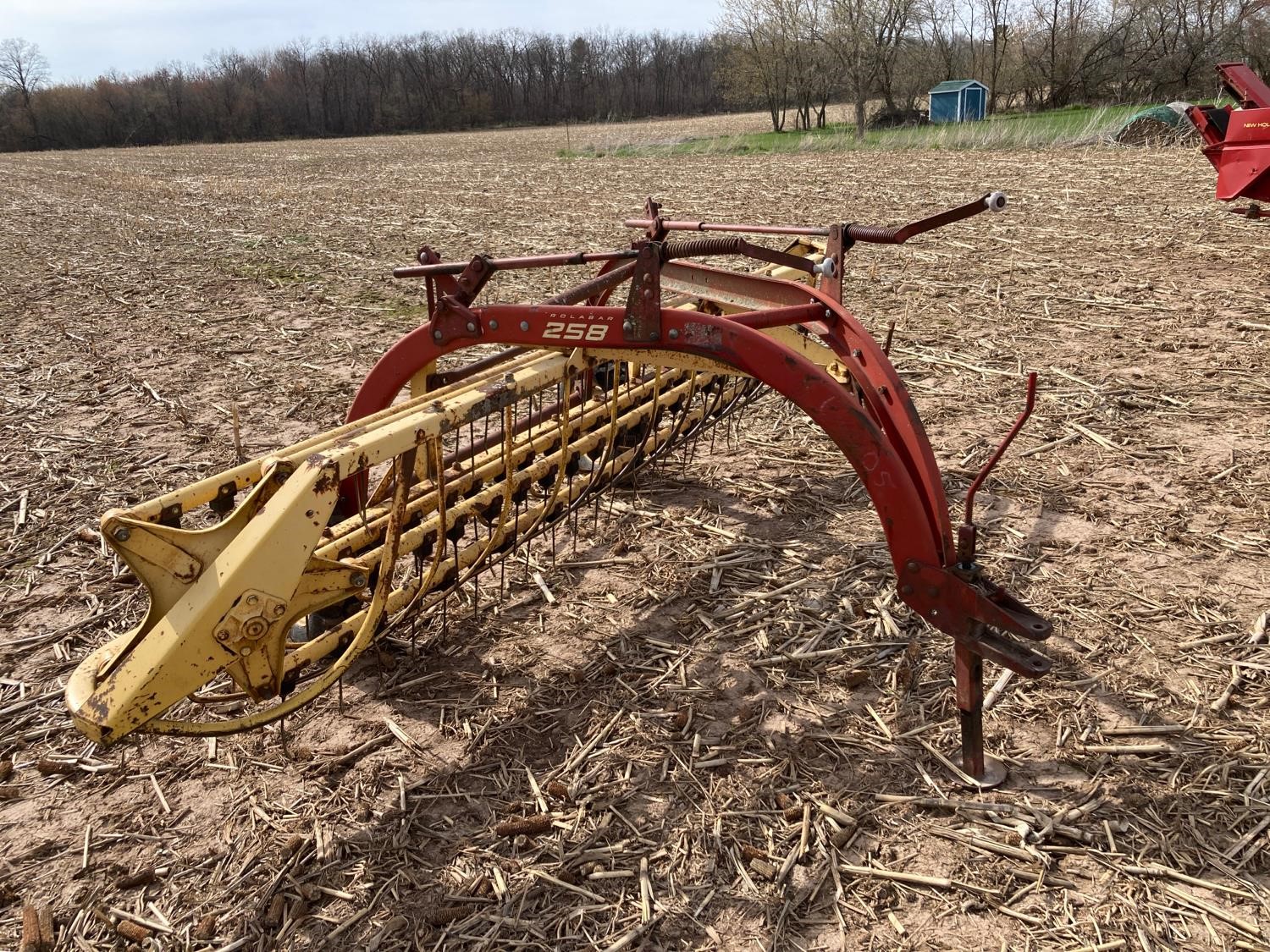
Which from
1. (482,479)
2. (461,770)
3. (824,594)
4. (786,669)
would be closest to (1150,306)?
(824,594)

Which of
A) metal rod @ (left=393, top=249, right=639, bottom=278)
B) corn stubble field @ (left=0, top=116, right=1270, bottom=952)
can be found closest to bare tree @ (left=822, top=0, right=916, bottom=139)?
corn stubble field @ (left=0, top=116, right=1270, bottom=952)

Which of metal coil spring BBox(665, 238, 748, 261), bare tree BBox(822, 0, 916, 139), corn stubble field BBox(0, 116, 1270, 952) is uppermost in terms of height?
bare tree BBox(822, 0, 916, 139)

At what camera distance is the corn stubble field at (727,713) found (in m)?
2.22

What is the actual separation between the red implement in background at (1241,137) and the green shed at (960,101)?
26818 mm

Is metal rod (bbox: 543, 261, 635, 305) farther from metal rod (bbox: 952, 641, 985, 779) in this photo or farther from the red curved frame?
A: metal rod (bbox: 952, 641, 985, 779)

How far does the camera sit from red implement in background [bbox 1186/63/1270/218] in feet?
23.6

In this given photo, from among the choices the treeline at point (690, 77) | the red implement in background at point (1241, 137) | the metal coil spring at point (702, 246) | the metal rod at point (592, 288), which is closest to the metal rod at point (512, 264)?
the metal coil spring at point (702, 246)

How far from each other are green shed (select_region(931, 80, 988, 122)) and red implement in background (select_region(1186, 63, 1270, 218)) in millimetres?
26818

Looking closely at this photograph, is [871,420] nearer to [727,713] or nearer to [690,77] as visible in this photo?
[727,713]

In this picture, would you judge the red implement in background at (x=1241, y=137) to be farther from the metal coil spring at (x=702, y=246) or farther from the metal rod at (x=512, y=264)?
the metal rod at (x=512, y=264)

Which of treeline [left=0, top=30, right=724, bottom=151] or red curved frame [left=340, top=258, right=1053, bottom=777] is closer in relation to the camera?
red curved frame [left=340, top=258, right=1053, bottom=777]

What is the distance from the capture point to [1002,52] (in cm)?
3681

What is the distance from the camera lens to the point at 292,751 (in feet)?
8.99

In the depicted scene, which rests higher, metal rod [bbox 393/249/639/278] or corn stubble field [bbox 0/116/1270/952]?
metal rod [bbox 393/249/639/278]
